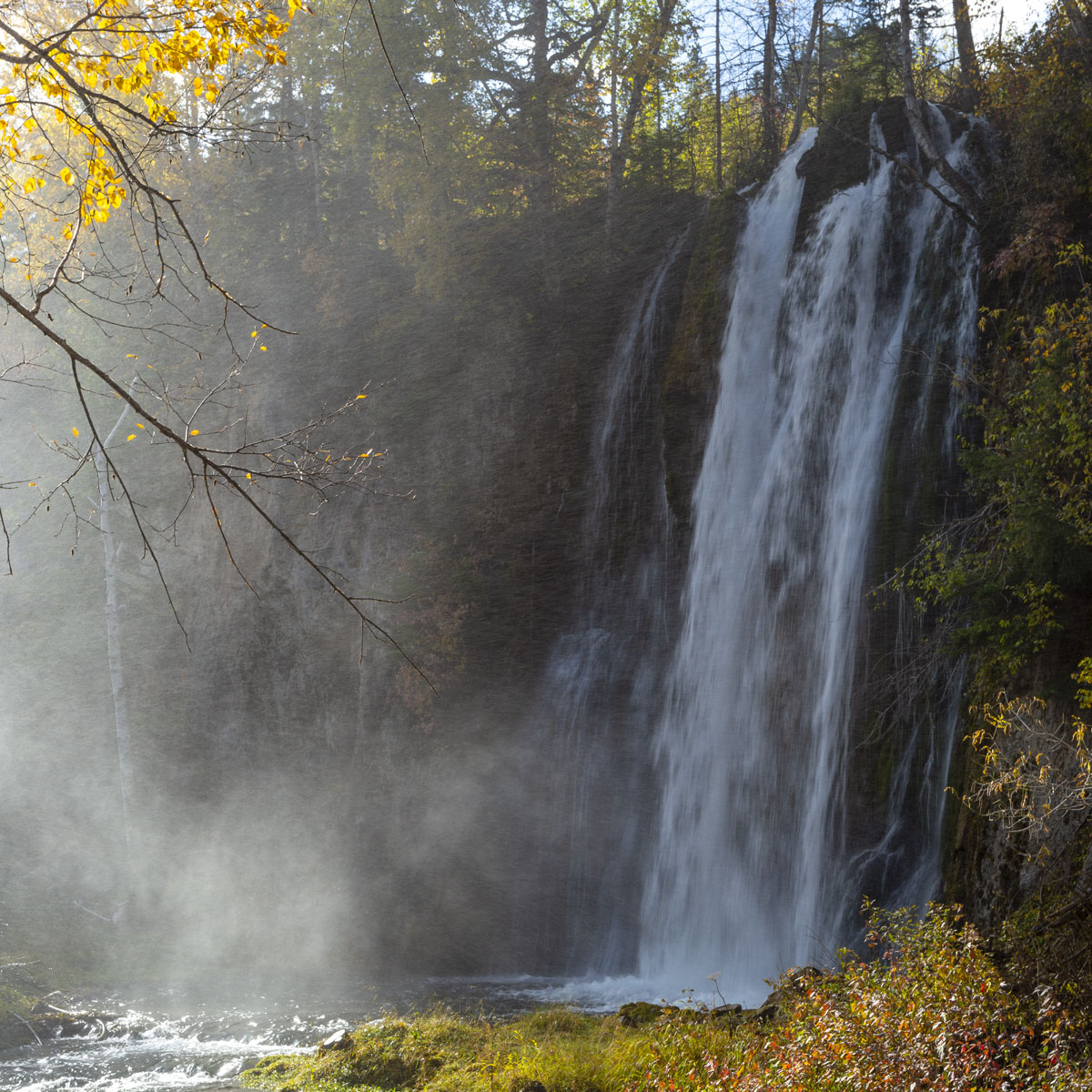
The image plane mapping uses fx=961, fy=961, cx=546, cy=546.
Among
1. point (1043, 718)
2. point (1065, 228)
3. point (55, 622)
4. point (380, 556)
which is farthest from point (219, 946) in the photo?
point (1065, 228)

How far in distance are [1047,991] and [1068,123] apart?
8739 mm

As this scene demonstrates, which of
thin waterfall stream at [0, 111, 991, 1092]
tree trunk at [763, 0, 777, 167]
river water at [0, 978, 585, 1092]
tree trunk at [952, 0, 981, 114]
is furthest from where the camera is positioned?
tree trunk at [763, 0, 777, 167]

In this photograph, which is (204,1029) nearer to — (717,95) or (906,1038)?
(906,1038)

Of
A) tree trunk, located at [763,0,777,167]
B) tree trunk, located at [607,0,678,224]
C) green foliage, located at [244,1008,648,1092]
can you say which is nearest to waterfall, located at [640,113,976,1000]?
green foliage, located at [244,1008,648,1092]

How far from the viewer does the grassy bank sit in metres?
5.37

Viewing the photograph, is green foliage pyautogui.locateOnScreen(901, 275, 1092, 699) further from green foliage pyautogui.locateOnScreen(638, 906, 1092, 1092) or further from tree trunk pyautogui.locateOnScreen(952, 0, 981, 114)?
tree trunk pyautogui.locateOnScreen(952, 0, 981, 114)

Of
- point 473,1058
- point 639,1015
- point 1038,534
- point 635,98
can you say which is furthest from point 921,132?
point 473,1058

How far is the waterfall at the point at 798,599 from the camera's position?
426 inches

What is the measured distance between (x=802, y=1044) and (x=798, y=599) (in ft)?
22.0

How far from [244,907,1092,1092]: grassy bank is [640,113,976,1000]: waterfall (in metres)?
1.70

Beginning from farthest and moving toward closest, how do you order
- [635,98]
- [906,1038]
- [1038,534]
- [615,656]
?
[635,98], [615,656], [1038,534], [906,1038]

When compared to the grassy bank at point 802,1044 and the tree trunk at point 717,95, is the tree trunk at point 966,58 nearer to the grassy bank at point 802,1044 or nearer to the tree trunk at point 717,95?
the tree trunk at point 717,95

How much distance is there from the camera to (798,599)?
40.4 feet

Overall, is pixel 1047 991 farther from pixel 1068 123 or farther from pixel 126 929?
pixel 126 929
